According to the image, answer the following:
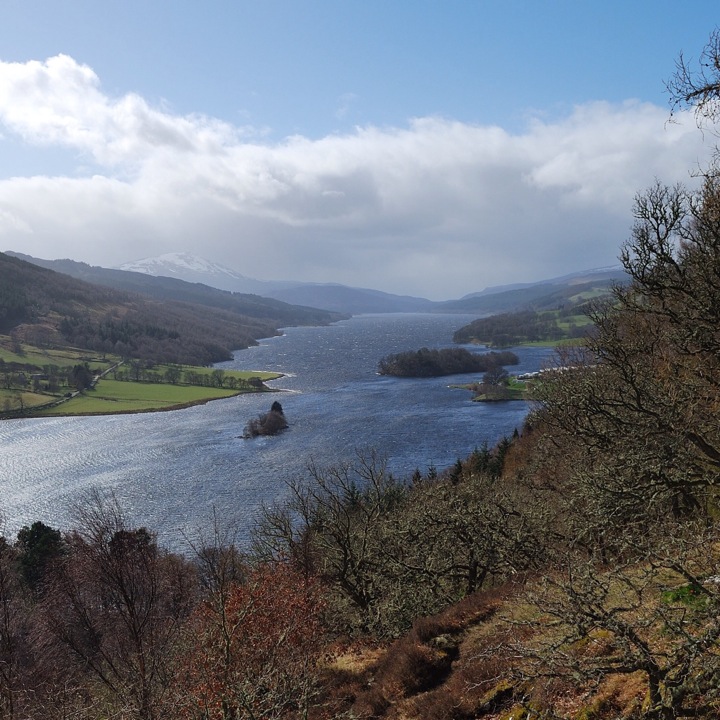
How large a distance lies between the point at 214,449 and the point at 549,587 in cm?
7695

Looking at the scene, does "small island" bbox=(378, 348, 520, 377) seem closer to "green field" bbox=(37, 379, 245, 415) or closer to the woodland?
"green field" bbox=(37, 379, 245, 415)

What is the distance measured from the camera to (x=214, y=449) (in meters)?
80.4

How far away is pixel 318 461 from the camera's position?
69.1 metres

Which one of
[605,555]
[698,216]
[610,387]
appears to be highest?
[698,216]

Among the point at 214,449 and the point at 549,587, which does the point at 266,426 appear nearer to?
the point at 214,449

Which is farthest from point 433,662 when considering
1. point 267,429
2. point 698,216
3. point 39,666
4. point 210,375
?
point 210,375

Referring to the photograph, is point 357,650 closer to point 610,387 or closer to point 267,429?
point 610,387

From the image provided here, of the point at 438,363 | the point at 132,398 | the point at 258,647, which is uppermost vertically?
the point at 132,398

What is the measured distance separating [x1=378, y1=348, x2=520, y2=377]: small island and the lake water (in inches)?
1083

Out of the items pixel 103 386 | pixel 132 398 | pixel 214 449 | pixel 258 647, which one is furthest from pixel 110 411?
pixel 258 647

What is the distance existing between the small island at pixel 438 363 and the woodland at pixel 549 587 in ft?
416

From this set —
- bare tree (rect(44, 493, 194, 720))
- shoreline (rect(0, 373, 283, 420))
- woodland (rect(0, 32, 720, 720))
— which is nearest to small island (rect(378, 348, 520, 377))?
shoreline (rect(0, 373, 283, 420))

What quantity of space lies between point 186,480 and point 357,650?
177ft

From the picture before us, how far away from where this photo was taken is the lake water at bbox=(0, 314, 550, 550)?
58688mm
